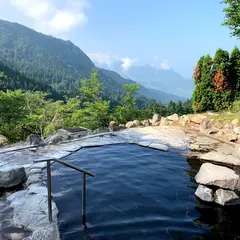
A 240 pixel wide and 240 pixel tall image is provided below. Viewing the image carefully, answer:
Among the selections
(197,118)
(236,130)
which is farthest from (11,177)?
(197,118)

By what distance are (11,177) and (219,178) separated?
16.7 ft

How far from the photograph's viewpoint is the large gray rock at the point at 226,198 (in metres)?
5.24

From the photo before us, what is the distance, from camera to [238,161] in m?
7.59

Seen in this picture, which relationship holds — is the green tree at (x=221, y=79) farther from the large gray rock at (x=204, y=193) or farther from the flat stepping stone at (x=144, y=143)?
the large gray rock at (x=204, y=193)

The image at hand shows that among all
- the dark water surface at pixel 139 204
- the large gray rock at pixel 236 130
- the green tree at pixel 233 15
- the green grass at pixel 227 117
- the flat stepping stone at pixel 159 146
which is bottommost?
the dark water surface at pixel 139 204

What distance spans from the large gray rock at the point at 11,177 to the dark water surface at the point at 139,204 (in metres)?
0.91

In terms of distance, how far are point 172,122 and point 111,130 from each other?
3805 millimetres

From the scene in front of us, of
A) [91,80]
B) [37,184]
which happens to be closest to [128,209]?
[37,184]

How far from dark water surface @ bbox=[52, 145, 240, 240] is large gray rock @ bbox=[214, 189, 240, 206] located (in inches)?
7.7

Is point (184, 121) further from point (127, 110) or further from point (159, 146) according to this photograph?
point (127, 110)

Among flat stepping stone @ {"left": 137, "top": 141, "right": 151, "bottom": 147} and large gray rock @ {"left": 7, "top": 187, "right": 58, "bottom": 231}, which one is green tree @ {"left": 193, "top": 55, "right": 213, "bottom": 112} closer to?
flat stepping stone @ {"left": 137, "top": 141, "right": 151, "bottom": 147}

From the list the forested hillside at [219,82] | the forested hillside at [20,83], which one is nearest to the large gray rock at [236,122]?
the forested hillside at [219,82]

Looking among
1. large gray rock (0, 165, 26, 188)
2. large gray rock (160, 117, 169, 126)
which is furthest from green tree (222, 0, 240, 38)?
large gray rock (0, 165, 26, 188)

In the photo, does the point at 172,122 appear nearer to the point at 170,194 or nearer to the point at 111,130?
the point at 111,130
